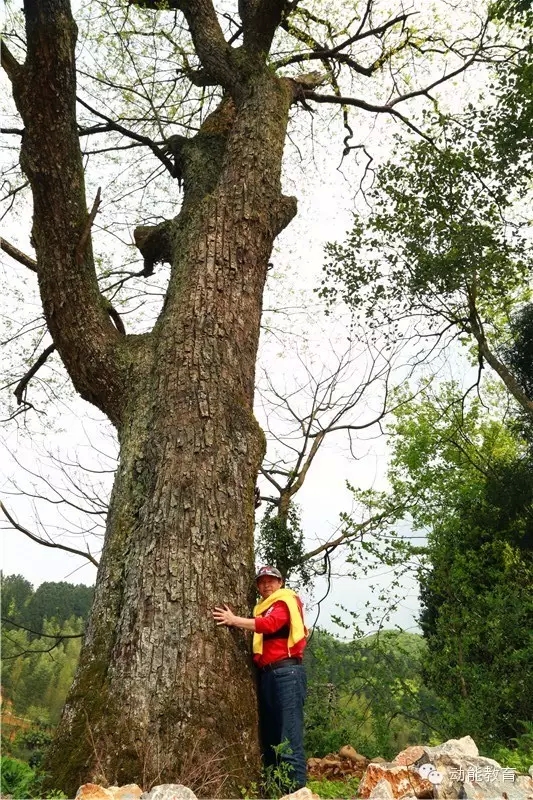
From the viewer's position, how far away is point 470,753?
2.96 meters

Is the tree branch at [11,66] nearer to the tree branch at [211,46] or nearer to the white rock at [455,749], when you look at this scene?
the tree branch at [211,46]

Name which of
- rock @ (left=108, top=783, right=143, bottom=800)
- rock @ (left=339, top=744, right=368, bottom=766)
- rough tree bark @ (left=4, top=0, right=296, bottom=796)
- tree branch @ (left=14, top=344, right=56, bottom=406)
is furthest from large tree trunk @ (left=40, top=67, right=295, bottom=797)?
rock @ (left=339, top=744, right=368, bottom=766)

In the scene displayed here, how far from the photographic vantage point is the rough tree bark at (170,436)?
10.1ft

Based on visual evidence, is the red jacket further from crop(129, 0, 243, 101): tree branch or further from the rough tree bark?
crop(129, 0, 243, 101): tree branch

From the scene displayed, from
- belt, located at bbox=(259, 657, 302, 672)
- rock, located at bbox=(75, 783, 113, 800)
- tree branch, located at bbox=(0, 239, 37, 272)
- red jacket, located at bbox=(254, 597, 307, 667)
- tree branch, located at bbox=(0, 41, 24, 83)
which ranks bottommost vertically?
rock, located at bbox=(75, 783, 113, 800)

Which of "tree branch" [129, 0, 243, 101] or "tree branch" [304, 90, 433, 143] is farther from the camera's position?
"tree branch" [304, 90, 433, 143]

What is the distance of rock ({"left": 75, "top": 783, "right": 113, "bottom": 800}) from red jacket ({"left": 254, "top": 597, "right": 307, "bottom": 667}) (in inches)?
56.5

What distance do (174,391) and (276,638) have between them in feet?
5.40

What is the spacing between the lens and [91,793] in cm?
218

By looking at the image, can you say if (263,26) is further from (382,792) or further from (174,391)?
(382,792)

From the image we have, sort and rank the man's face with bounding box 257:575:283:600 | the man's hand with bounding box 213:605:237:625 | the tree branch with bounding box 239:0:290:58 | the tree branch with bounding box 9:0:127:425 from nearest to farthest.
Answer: the man's hand with bounding box 213:605:237:625 → the man's face with bounding box 257:575:283:600 → the tree branch with bounding box 9:0:127:425 → the tree branch with bounding box 239:0:290:58

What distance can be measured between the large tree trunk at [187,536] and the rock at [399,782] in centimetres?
73

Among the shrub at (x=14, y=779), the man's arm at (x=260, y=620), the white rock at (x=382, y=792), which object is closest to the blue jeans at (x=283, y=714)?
the man's arm at (x=260, y=620)

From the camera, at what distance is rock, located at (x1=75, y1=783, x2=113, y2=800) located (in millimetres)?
2156
